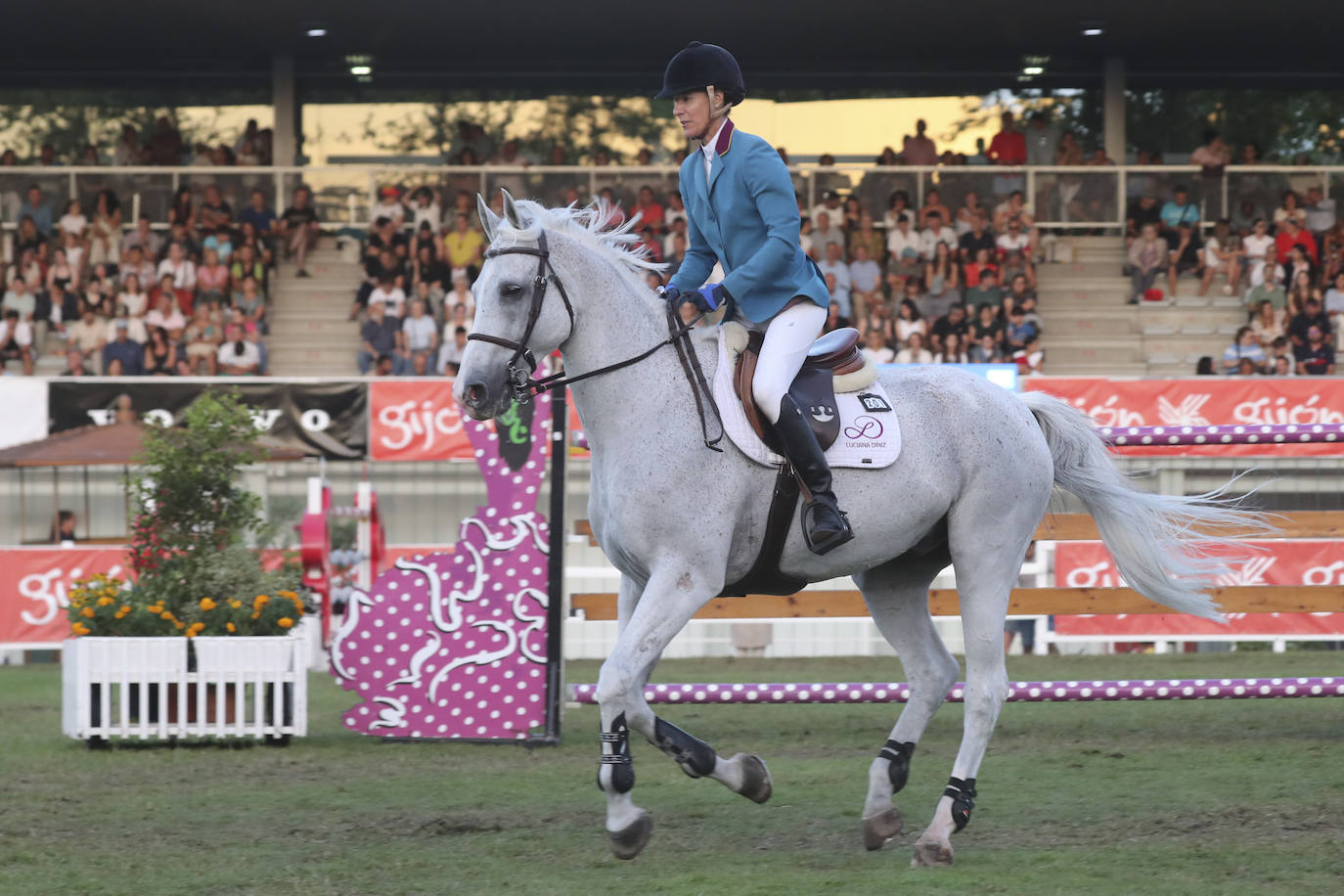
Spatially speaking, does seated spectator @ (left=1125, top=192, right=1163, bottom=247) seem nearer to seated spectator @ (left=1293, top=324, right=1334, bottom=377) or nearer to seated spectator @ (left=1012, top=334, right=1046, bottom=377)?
seated spectator @ (left=1012, top=334, right=1046, bottom=377)

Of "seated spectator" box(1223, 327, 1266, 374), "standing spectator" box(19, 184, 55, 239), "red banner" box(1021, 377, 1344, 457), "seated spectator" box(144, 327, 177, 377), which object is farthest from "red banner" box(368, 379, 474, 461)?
"seated spectator" box(1223, 327, 1266, 374)

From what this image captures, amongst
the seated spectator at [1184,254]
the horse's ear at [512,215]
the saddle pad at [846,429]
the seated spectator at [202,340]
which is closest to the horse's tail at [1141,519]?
the saddle pad at [846,429]

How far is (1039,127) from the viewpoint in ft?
73.0

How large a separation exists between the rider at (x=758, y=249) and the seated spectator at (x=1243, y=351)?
13.0 metres

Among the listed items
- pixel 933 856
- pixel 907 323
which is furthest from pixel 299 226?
pixel 933 856

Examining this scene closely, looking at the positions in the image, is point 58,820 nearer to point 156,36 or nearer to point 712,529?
point 712,529

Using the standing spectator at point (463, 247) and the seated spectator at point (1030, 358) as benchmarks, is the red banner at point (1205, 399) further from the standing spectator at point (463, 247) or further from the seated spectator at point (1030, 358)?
the standing spectator at point (463, 247)

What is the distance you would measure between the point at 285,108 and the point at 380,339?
6.25m

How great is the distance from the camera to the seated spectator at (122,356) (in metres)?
17.3

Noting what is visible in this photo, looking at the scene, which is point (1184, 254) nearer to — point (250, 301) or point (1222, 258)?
point (1222, 258)

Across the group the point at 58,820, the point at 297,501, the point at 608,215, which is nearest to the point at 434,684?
the point at 58,820

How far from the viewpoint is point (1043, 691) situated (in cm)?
745

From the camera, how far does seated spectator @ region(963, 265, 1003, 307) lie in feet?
59.8

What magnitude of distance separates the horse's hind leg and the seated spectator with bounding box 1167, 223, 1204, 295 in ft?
48.4
